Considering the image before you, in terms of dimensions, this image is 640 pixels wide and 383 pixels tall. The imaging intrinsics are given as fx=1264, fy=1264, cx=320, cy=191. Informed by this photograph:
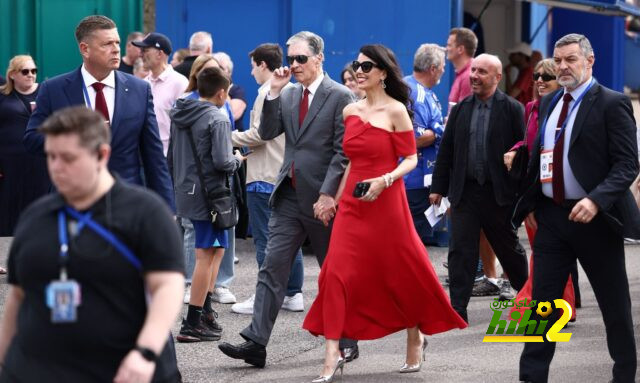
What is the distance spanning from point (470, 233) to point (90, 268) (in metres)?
4.99

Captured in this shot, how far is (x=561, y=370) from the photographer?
7336mm

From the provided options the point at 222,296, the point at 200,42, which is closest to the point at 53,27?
the point at 200,42

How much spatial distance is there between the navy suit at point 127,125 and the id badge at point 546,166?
1.95m

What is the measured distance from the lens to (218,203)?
8.16m

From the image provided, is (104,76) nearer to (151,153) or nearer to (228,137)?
(151,153)

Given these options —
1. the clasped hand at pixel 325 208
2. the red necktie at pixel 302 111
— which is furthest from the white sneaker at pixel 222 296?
the clasped hand at pixel 325 208

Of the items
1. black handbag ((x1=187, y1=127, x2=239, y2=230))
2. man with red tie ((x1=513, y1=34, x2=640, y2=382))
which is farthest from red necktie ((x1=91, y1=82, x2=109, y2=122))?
man with red tie ((x1=513, y1=34, x2=640, y2=382))

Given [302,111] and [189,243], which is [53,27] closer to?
[189,243]

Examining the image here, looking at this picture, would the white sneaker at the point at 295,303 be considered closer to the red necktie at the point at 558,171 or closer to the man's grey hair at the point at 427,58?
the man's grey hair at the point at 427,58

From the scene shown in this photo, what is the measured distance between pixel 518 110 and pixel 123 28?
6140 millimetres

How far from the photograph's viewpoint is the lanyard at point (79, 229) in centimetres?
391

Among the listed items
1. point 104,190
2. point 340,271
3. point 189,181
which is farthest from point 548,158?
point 104,190

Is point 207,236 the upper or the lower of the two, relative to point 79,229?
lower

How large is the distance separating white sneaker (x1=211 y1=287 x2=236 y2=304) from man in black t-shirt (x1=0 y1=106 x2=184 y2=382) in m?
5.56
